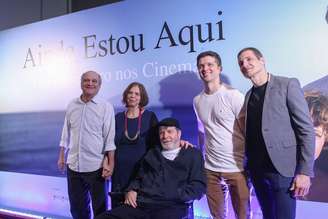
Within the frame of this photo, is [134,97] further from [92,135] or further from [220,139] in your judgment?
[220,139]

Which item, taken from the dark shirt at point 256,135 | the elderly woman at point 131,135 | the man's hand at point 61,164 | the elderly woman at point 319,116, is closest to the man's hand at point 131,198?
the elderly woman at point 131,135

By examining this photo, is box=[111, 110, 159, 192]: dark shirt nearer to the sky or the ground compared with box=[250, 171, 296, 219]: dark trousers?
nearer to the sky

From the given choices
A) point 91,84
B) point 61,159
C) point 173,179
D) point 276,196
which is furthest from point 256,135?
point 61,159

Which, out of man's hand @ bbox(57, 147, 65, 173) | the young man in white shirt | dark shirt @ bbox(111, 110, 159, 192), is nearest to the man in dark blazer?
the young man in white shirt

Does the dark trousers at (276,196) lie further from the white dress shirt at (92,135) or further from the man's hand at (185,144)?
the white dress shirt at (92,135)

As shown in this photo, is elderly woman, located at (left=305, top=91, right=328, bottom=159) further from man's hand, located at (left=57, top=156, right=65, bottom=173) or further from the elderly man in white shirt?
man's hand, located at (left=57, top=156, right=65, bottom=173)

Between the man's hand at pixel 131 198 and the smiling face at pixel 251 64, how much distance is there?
1151mm

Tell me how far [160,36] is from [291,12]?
1.01 meters

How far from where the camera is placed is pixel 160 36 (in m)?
2.94

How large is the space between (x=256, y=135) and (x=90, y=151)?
4.76 ft

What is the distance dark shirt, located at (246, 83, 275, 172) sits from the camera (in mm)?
2297

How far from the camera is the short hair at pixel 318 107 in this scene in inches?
89.4

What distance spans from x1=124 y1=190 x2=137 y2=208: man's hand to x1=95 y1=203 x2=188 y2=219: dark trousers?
0.03 metres

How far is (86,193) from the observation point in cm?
323
